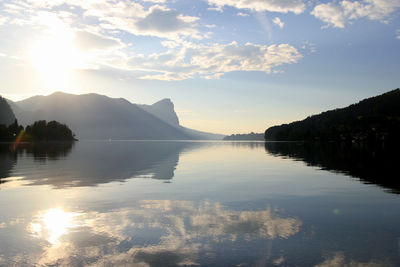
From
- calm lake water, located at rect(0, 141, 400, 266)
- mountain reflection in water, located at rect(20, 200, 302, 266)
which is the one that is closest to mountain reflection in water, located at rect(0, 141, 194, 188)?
calm lake water, located at rect(0, 141, 400, 266)

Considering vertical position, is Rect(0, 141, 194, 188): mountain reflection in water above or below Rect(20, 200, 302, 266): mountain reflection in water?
above

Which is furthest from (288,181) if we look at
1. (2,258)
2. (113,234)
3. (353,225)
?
(2,258)

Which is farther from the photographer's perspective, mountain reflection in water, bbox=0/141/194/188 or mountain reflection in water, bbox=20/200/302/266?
mountain reflection in water, bbox=0/141/194/188

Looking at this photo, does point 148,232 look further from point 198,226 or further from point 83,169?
point 83,169

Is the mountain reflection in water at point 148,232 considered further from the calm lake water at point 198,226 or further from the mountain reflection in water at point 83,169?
the mountain reflection in water at point 83,169

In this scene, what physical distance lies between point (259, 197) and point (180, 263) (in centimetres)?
1394

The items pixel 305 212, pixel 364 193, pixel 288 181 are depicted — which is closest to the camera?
pixel 305 212

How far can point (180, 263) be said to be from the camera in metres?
11.0

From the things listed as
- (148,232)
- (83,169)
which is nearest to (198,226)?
(148,232)

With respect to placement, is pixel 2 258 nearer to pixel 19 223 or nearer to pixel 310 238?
pixel 19 223

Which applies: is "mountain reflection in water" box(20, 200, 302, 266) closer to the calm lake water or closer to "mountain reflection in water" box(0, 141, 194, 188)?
the calm lake water

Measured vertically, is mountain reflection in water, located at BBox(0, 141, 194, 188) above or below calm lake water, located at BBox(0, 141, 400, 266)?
above

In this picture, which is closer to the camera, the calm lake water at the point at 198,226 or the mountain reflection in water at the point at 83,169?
the calm lake water at the point at 198,226

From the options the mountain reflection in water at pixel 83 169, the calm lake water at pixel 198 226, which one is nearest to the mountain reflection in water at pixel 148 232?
the calm lake water at pixel 198 226
